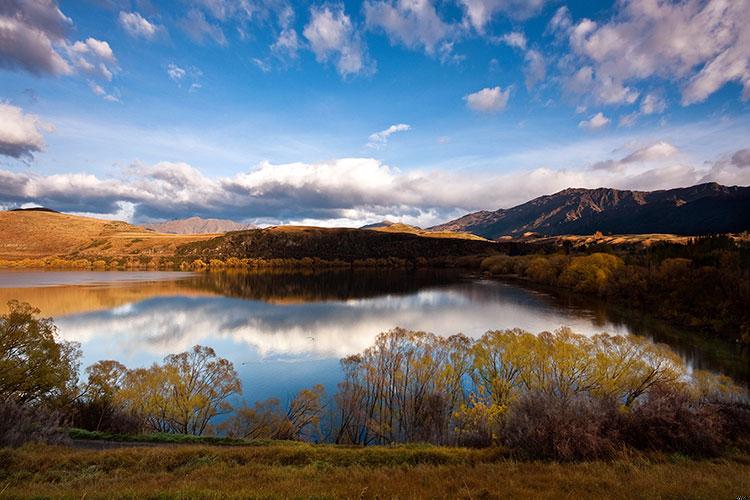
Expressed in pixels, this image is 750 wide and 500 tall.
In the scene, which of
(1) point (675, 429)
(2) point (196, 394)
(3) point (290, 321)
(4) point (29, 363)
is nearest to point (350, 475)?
(1) point (675, 429)

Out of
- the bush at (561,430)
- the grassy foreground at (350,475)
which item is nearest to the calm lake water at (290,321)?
the grassy foreground at (350,475)

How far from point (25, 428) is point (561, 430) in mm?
19583

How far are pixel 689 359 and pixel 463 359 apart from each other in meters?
24.6

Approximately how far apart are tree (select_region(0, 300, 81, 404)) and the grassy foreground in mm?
8086

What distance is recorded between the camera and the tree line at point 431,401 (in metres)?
13.6

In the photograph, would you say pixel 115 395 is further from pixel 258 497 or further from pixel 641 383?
pixel 641 383

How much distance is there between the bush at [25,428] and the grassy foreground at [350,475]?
1470 millimetres

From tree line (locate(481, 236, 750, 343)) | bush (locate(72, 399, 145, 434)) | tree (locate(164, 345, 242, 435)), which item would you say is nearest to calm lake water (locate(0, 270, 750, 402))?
tree (locate(164, 345, 242, 435))

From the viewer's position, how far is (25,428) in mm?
14586

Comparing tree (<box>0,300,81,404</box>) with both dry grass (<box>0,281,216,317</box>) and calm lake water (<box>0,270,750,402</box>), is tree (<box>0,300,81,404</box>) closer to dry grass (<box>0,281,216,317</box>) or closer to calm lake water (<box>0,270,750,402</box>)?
calm lake water (<box>0,270,750,402</box>)

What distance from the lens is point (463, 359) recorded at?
3072 cm

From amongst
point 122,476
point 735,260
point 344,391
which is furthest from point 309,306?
point 735,260

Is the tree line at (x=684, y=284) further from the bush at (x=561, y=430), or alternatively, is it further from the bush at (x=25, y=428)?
the bush at (x=25, y=428)

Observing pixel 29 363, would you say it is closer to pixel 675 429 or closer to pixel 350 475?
pixel 350 475
